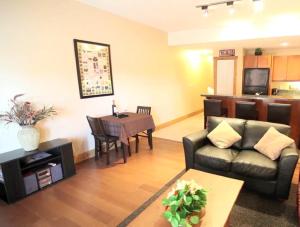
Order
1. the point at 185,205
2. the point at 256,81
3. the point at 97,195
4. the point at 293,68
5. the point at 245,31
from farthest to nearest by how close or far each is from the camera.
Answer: the point at 256,81 → the point at 293,68 → the point at 245,31 → the point at 97,195 → the point at 185,205

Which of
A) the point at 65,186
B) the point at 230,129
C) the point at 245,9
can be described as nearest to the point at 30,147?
the point at 65,186

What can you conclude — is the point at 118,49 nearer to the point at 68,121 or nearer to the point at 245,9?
the point at 68,121

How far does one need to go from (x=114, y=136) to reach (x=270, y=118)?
310 cm

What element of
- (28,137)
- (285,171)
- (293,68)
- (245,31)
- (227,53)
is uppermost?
(245,31)

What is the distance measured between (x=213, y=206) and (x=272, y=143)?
1448 millimetres

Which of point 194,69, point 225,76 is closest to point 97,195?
point 194,69

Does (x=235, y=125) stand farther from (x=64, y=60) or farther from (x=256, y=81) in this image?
(x=256, y=81)

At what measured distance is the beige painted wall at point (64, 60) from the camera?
284 cm

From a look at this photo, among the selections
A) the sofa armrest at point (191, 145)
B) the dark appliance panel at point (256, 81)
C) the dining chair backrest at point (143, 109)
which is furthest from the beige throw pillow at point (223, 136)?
the dark appliance panel at point (256, 81)

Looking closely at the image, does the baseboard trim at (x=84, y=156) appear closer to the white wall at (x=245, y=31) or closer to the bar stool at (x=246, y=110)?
the bar stool at (x=246, y=110)

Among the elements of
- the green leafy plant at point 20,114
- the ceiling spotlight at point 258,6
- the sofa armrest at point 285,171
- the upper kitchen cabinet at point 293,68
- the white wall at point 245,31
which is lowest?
the sofa armrest at point 285,171

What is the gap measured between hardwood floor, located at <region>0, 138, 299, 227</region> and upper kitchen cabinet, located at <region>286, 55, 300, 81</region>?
15.1 ft

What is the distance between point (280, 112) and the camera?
399 centimetres

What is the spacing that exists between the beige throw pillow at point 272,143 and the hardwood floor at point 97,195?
0.71 metres
